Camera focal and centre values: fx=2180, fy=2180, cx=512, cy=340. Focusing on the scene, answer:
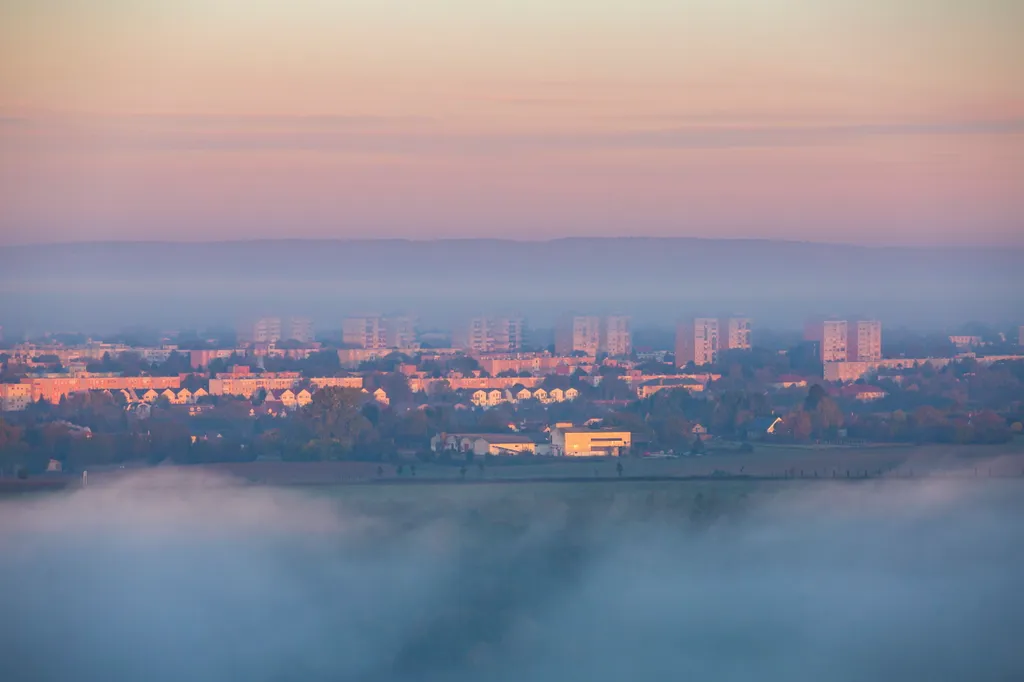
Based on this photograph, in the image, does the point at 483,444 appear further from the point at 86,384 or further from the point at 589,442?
the point at 86,384

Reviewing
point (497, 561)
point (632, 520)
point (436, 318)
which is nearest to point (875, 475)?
point (632, 520)

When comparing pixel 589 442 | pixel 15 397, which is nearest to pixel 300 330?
pixel 15 397

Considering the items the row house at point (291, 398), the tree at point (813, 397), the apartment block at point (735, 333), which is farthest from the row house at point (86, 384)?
the apartment block at point (735, 333)

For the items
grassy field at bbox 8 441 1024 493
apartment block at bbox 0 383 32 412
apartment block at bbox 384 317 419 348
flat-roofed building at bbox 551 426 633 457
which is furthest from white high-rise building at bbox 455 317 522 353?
grassy field at bbox 8 441 1024 493

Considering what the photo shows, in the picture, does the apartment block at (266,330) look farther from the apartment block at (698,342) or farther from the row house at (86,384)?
the apartment block at (698,342)

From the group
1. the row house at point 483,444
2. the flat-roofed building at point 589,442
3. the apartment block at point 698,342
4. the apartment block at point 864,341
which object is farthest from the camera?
the apartment block at point 698,342

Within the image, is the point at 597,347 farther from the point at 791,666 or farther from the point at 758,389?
the point at 791,666
